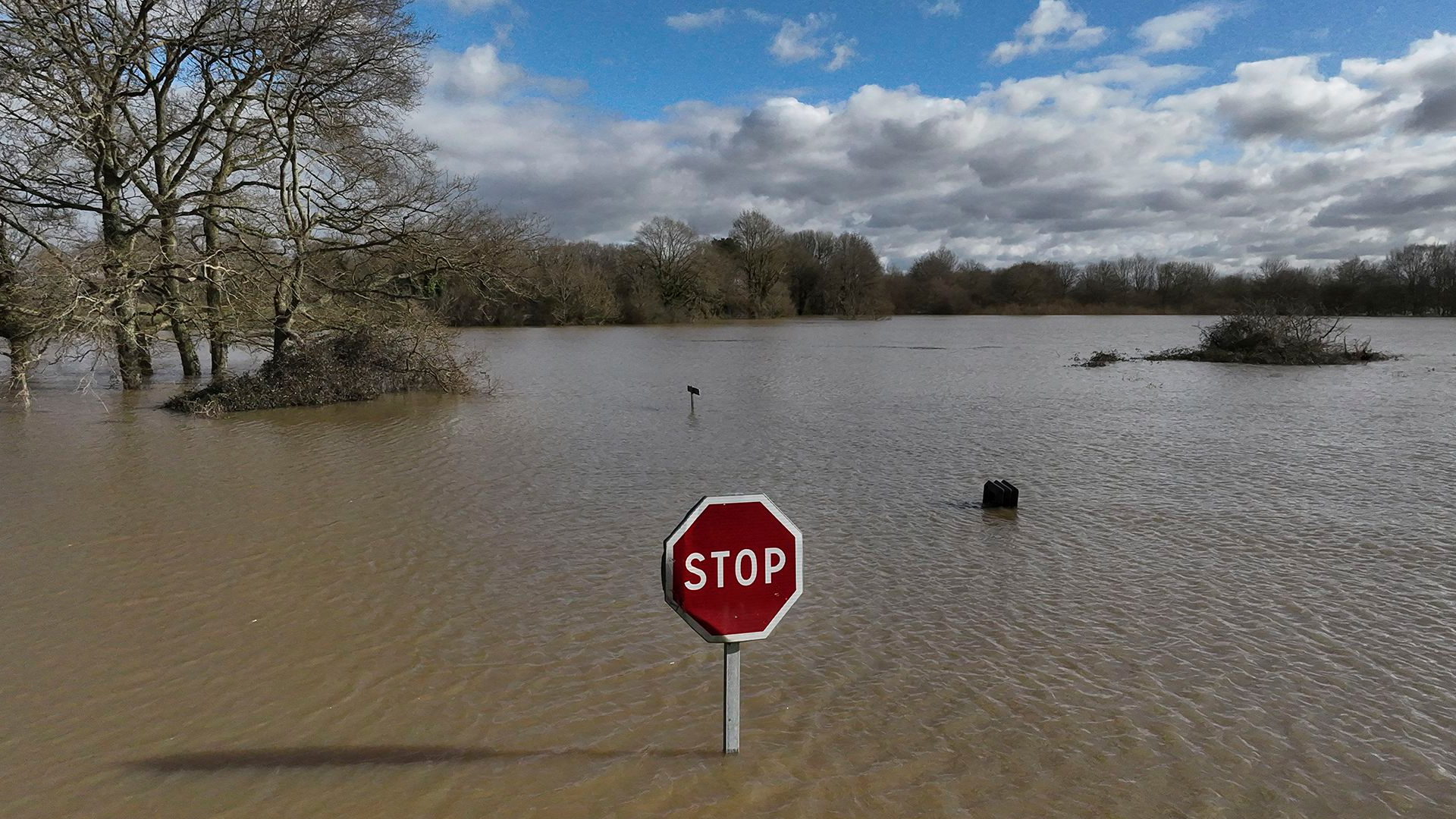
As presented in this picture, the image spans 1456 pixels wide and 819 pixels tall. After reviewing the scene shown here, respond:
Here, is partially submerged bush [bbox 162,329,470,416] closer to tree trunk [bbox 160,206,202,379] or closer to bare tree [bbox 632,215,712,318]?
tree trunk [bbox 160,206,202,379]

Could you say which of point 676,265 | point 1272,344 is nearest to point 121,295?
point 1272,344

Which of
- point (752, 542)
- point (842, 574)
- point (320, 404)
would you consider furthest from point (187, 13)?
point (752, 542)

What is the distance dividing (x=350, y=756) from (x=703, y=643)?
2170mm

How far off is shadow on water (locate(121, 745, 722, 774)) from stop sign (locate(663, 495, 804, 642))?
104 centimetres

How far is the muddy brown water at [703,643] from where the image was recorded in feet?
12.2

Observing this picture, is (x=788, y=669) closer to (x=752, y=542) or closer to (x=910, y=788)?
(x=910, y=788)

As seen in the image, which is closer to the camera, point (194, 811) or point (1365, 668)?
point (194, 811)

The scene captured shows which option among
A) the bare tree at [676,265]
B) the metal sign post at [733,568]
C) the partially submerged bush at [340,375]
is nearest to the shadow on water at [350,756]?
the metal sign post at [733,568]

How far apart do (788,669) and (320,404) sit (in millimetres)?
15260

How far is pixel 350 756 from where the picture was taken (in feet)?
12.7

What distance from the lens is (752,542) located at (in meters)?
3.30

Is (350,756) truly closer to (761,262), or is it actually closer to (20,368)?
(20,368)

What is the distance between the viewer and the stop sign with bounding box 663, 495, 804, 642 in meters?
3.20

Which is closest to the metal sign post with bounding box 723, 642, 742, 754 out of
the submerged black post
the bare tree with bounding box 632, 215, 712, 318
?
the submerged black post
